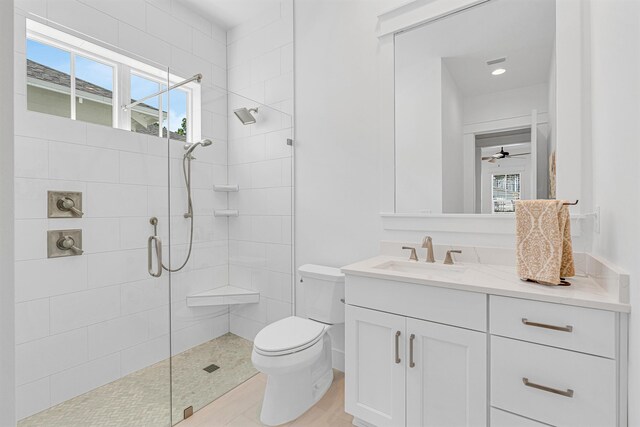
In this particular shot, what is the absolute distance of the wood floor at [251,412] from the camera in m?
1.67

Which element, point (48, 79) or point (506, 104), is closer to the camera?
point (506, 104)

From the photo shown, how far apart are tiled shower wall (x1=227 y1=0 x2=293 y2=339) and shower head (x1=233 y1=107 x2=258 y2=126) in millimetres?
30

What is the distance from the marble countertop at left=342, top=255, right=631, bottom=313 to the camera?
3.43 ft

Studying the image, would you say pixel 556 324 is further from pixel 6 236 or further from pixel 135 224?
pixel 135 224

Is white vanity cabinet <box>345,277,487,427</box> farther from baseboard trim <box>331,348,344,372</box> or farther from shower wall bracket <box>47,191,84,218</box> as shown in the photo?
shower wall bracket <box>47,191,84,218</box>

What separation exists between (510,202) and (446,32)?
3.50 ft

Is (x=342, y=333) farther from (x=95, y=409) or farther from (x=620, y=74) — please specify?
(x=620, y=74)

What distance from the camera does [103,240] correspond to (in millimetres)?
1890

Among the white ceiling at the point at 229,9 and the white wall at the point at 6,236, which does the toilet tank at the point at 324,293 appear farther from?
the white ceiling at the point at 229,9

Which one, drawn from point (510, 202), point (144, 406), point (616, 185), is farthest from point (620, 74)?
point (144, 406)

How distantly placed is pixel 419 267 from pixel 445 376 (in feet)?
1.86

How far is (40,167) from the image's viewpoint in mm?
1604

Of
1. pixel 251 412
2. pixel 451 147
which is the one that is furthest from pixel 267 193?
pixel 251 412

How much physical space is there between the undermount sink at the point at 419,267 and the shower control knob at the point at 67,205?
5.72ft
